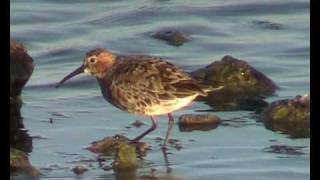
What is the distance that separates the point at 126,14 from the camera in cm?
1270

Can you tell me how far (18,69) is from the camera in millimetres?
9227

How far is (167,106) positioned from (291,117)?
98cm

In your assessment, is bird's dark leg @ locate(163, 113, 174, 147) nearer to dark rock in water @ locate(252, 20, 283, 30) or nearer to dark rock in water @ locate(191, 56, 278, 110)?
dark rock in water @ locate(191, 56, 278, 110)

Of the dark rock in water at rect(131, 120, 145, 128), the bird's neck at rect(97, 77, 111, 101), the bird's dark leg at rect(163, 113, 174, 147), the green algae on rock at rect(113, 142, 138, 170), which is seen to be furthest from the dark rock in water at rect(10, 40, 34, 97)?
the green algae on rock at rect(113, 142, 138, 170)

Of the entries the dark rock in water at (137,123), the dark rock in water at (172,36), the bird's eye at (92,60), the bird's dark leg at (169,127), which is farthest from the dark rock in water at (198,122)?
the dark rock in water at (172,36)

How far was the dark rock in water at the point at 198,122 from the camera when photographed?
8.80m

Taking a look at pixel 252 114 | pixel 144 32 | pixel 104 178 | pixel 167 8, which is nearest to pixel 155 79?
pixel 252 114

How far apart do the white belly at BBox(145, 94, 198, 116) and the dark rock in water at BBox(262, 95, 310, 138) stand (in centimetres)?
65

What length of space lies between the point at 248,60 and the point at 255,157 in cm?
311

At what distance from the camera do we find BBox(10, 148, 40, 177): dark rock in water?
24.5 feet

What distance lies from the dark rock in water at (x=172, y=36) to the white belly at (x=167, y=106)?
9.02ft

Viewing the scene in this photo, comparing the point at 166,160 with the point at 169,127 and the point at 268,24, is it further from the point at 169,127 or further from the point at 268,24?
the point at 268,24

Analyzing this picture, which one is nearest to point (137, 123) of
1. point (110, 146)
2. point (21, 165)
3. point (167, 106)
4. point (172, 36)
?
point (167, 106)

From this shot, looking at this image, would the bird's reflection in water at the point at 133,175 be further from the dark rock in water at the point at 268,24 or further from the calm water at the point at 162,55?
the dark rock in water at the point at 268,24
